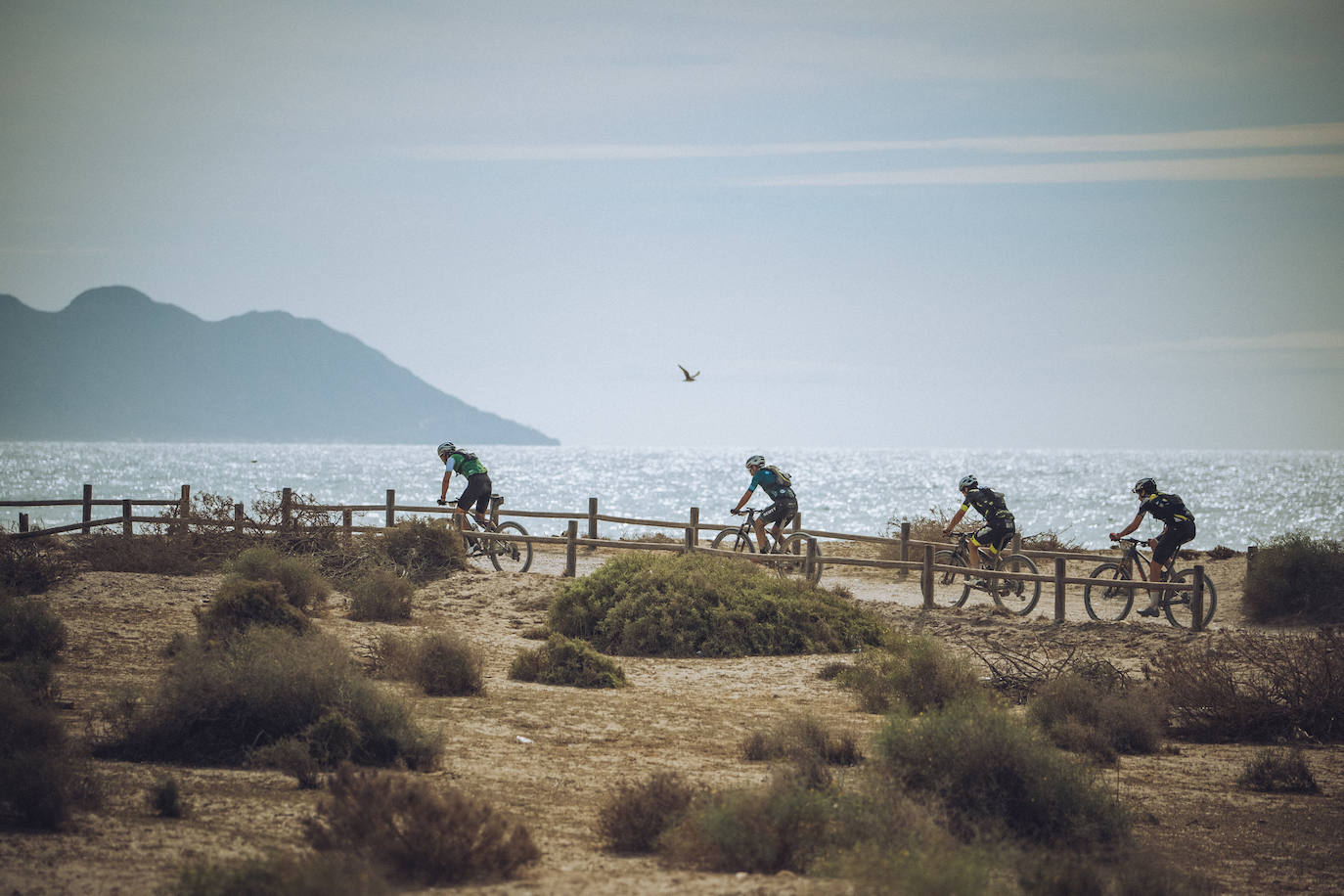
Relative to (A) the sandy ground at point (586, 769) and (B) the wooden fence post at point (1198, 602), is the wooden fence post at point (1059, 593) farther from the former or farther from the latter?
(B) the wooden fence post at point (1198, 602)

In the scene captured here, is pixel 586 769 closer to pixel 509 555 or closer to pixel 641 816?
pixel 641 816

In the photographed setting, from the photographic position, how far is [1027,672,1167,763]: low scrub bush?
9906 millimetres

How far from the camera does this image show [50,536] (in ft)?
67.0

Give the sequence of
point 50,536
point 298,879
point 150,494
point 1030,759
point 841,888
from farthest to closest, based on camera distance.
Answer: point 150,494 < point 50,536 < point 1030,759 < point 841,888 < point 298,879

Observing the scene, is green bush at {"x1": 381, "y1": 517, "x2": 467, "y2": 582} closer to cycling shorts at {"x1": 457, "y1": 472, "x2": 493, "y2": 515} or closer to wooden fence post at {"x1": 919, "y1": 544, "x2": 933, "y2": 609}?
cycling shorts at {"x1": 457, "y1": 472, "x2": 493, "y2": 515}

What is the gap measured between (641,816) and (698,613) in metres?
8.67

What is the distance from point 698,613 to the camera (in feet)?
50.5

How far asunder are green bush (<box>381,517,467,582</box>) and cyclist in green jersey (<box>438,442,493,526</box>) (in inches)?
22.4

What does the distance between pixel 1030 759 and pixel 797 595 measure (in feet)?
29.0

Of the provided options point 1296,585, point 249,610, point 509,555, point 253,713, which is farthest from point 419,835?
point 1296,585

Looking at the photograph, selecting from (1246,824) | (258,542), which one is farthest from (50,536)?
(1246,824)

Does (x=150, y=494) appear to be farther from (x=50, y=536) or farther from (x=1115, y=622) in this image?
(x=1115, y=622)

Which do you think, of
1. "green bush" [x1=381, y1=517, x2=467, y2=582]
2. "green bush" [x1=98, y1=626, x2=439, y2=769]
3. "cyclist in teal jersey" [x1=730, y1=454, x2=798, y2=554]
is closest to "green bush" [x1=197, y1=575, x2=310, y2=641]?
"green bush" [x1=98, y1=626, x2=439, y2=769]

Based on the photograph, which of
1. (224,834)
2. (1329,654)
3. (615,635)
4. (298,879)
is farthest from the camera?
(615,635)
